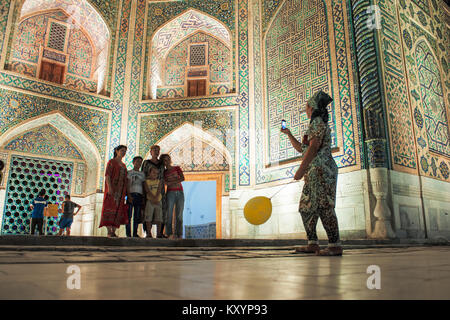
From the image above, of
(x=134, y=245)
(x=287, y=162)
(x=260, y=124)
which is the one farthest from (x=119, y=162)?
(x=260, y=124)

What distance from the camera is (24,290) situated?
59 centimetres

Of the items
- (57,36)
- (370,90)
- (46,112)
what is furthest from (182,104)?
(370,90)

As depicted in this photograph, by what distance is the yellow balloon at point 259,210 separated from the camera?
2.88 metres

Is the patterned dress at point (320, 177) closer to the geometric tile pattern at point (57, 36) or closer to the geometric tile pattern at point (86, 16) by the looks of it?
the geometric tile pattern at point (86, 16)

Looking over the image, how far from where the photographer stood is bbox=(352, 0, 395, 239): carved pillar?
494 centimetres

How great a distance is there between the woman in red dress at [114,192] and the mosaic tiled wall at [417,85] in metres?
3.78

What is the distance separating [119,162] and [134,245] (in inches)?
53.2

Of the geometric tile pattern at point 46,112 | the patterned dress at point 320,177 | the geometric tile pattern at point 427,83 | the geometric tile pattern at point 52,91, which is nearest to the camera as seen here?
the patterned dress at point 320,177

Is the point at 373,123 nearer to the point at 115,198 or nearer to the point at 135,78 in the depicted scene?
the point at 115,198

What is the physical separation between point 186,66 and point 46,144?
139 inches

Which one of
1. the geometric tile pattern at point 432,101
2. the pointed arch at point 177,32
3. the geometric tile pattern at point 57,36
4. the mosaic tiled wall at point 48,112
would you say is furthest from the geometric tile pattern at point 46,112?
the geometric tile pattern at point 432,101

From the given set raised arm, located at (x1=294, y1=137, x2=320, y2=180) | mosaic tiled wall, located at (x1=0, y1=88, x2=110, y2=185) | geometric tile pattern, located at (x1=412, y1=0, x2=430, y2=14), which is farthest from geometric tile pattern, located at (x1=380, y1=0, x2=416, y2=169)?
mosaic tiled wall, located at (x1=0, y1=88, x2=110, y2=185)

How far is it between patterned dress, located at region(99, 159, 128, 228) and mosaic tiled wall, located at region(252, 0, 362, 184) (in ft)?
10.7

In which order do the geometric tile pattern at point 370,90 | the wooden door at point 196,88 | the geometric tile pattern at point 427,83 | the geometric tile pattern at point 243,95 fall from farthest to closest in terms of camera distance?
1. the wooden door at point 196,88
2. the geometric tile pattern at point 243,95
3. the geometric tile pattern at point 427,83
4. the geometric tile pattern at point 370,90
